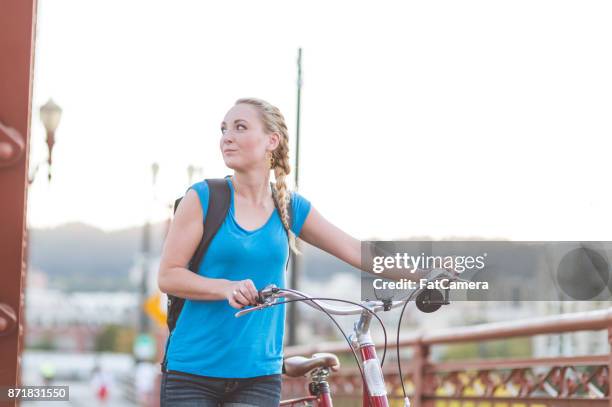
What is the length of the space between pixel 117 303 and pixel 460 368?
156 m

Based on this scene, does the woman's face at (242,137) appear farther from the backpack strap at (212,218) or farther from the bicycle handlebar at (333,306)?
the bicycle handlebar at (333,306)

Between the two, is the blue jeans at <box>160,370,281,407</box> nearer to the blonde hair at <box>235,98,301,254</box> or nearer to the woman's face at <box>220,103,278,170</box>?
the blonde hair at <box>235,98,301,254</box>

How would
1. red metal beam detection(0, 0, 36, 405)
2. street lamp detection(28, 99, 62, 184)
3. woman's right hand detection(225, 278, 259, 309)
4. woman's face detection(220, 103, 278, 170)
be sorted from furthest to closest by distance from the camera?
street lamp detection(28, 99, 62, 184), woman's face detection(220, 103, 278, 170), woman's right hand detection(225, 278, 259, 309), red metal beam detection(0, 0, 36, 405)

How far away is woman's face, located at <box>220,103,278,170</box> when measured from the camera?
10.0 ft

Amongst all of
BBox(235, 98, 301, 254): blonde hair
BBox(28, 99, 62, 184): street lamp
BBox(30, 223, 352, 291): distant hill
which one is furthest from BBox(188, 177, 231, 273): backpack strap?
BBox(30, 223, 352, 291): distant hill

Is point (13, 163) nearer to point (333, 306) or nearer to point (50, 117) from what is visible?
point (333, 306)

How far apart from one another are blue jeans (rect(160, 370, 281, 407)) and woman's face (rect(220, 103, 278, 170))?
0.64 metres

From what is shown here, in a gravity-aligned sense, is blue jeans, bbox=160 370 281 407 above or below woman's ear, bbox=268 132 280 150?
below

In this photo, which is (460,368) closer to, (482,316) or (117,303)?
(482,316)

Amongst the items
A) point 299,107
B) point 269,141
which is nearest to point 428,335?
point 269,141

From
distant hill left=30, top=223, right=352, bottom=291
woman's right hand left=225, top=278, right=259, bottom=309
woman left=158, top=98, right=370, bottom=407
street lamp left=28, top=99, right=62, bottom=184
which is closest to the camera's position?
woman's right hand left=225, top=278, right=259, bottom=309

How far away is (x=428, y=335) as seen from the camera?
7375 mm

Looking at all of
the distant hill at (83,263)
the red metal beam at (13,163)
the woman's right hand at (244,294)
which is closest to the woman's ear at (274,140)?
the woman's right hand at (244,294)

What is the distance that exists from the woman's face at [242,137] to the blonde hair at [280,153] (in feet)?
0.07
